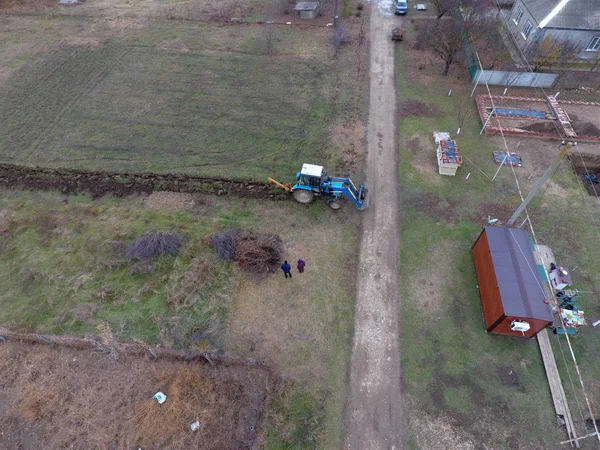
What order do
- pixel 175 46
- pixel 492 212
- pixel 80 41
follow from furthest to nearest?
pixel 80 41 → pixel 175 46 → pixel 492 212

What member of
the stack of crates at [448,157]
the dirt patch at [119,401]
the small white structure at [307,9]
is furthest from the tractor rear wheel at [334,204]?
the small white structure at [307,9]

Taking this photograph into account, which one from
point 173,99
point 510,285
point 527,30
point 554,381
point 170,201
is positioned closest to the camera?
point 554,381

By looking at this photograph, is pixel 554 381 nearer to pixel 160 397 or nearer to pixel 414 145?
pixel 414 145

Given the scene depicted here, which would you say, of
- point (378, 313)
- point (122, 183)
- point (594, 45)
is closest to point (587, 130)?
point (594, 45)

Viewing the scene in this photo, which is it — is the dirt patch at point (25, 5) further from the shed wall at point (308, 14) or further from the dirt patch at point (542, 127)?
the dirt patch at point (542, 127)

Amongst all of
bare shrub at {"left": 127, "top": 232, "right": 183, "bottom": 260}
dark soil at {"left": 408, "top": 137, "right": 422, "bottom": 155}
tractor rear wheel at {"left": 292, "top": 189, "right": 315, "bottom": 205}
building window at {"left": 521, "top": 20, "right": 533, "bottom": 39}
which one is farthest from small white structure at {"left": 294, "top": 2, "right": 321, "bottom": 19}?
bare shrub at {"left": 127, "top": 232, "right": 183, "bottom": 260}

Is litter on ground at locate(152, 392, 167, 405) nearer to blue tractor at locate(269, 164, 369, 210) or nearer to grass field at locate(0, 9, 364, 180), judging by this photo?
blue tractor at locate(269, 164, 369, 210)

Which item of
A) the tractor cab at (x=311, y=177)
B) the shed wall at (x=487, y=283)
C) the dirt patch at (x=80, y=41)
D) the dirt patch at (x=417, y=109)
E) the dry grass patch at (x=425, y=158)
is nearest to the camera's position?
the shed wall at (x=487, y=283)
